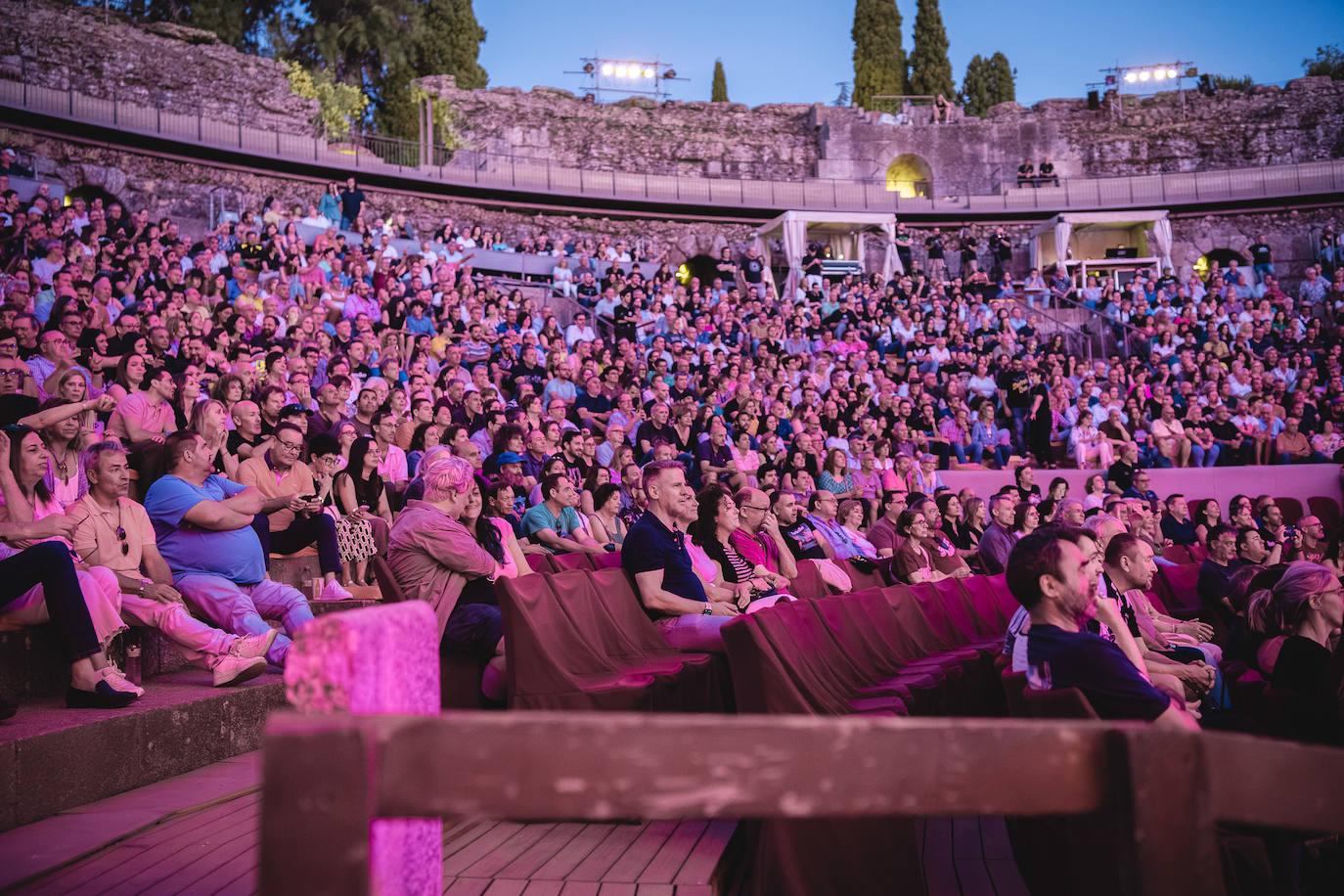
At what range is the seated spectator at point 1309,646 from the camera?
3150mm

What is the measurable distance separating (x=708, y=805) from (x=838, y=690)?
8.72ft

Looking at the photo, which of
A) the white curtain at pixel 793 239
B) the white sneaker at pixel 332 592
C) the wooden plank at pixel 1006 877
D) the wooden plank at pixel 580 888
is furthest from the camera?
the white curtain at pixel 793 239

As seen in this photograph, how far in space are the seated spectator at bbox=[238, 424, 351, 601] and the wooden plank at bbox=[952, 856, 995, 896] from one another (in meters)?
3.29

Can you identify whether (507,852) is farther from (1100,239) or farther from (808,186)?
(1100,239)

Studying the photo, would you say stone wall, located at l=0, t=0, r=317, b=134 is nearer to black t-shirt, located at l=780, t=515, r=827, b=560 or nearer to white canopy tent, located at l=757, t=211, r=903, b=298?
white canopy tent, located at l=757, t=211, r=903, b=298

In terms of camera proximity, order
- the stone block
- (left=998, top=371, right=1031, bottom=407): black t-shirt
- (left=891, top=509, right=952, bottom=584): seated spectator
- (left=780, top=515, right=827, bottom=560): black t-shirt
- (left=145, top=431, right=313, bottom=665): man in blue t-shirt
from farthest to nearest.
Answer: (left=998, top=371, right=1031, bottom=407): black t-shirt < (left=780, top=515, right=827, bottom=560): black t-shirt < (left=891, top=509, right=952, bottom=584): seated spectator < (left=145, top=431, right=313, bottom=665): man in blue t-shirt < the stone block

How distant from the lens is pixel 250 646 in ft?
12.2

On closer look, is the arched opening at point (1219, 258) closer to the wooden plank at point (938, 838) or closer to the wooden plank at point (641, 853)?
the wooden plank at point (938, 838)

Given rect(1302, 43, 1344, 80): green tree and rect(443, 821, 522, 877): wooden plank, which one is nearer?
rect(443, 821, 522, 877): wooden plank

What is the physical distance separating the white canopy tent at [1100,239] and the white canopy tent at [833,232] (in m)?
3.73

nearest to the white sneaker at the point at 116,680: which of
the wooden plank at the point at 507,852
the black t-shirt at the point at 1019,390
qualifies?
the wooden plank at the point at 507,852

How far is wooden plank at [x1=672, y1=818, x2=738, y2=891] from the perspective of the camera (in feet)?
8.25

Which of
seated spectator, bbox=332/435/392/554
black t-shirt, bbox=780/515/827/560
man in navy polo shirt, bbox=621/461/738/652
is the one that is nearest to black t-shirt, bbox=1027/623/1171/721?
man in navy polo shirt, bbox=621/461/738/652

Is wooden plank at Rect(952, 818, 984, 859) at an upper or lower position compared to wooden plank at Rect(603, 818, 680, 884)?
lower
